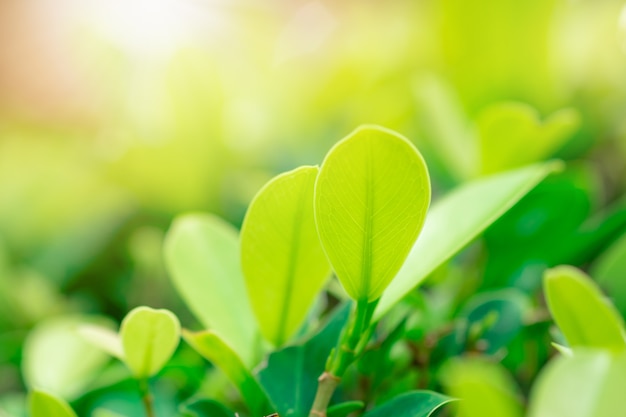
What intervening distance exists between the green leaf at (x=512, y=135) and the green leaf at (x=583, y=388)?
1.00 ft

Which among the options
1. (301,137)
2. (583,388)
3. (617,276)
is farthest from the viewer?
(301,137)

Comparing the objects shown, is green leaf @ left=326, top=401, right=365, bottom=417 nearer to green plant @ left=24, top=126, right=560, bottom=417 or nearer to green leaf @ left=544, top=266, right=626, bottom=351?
green plant @ left=24, top=126, right=560, bottom=417

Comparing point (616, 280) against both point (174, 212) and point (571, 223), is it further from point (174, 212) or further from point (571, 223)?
point (174, 212)

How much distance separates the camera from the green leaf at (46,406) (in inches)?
14.6

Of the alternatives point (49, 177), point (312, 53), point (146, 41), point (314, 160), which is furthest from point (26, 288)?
point (312, 53)

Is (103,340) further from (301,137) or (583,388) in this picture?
(301,137)

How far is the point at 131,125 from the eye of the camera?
989 millimetres

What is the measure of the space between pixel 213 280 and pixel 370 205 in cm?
18

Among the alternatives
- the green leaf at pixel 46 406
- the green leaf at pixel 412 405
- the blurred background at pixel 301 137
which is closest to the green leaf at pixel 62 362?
the blurred background at pixel 301 137

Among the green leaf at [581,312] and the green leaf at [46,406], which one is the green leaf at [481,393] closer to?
the green leaf at [581,312]

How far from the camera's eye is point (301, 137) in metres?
0.91

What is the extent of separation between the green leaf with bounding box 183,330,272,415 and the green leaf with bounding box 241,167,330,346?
0.12 feet

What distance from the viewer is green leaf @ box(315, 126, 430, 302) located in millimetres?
302

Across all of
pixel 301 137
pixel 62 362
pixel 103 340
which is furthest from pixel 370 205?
pixel 301 137
